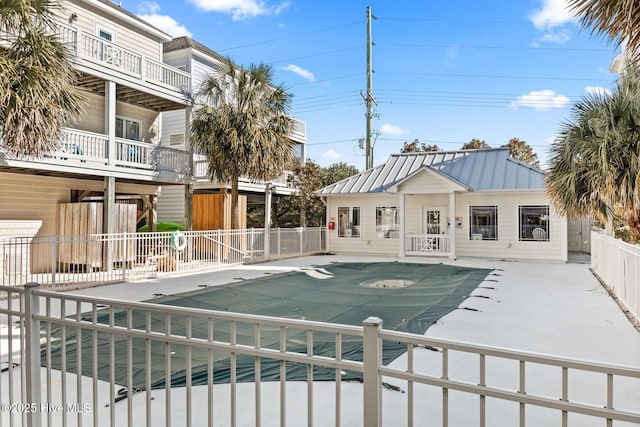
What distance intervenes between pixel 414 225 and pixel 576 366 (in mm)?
18002

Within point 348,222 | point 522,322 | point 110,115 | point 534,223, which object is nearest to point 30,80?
point 110,115

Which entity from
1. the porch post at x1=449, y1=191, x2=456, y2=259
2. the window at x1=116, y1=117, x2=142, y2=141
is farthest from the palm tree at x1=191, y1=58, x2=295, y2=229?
the porch post at x1=449, y1=191, x2=456, y2=259

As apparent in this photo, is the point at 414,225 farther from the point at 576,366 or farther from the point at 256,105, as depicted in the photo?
the point at 576,366

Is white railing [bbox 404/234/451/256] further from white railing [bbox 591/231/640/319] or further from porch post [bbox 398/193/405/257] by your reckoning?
white railing [bbox 591/231/640/319]

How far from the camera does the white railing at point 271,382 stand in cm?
195

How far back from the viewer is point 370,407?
205 cm

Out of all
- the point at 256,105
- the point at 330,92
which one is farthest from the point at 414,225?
the point at 330,92

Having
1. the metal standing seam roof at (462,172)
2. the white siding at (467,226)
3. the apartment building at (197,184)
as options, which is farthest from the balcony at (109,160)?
the white siding at (467,226)

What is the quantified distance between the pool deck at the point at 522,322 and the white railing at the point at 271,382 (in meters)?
0.04

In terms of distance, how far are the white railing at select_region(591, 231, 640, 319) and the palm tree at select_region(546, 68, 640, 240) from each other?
29.2 inches

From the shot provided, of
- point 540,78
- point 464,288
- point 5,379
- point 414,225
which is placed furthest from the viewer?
point 540,78

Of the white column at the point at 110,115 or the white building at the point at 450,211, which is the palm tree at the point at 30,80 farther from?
the white building at the point at 450,211

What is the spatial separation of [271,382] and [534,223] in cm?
1583

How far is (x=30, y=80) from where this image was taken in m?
6.82
